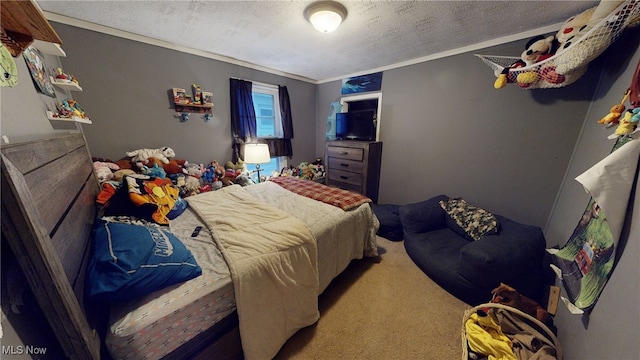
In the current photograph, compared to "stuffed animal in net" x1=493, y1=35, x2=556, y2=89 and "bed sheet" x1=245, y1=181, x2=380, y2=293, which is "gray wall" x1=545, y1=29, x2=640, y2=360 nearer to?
"stuffed animal in net" x1=493, y1=35, x2=556, y2=89

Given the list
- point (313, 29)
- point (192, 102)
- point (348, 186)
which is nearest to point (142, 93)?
point (192, 102)

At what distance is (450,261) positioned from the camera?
171 cm

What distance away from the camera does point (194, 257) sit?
3.52 ft

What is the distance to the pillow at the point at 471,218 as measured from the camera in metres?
1.81

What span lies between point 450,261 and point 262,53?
121 inches

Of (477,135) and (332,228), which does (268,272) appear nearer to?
(332,228)

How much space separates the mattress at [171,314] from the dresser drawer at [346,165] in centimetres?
235

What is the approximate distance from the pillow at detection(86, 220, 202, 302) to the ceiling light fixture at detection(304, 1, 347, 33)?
72.8 inches

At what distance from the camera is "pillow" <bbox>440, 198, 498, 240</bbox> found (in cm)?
181

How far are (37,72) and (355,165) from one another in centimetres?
298

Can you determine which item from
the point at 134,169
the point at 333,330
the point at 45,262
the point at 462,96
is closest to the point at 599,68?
the point at 462,96

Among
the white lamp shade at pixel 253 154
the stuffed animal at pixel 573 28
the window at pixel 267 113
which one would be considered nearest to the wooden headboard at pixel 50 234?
the white lamp shade at pixel 253 154

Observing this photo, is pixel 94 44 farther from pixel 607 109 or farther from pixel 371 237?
pixel 607 109
